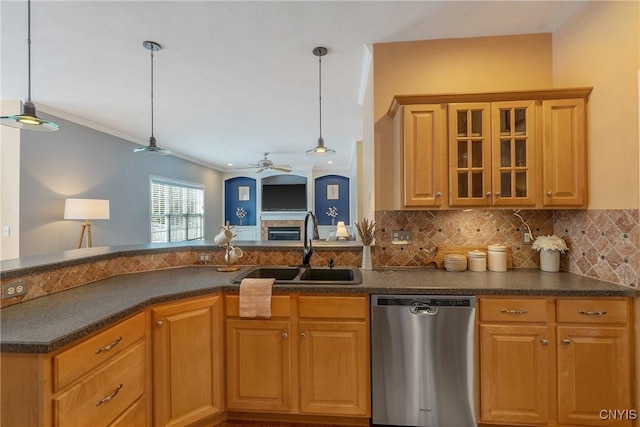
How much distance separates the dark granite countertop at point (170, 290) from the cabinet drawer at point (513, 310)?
2.0 inches

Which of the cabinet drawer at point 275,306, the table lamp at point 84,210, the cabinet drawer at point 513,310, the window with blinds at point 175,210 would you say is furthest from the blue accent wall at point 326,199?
the cabinet drawer at point 513,310

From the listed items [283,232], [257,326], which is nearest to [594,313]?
[257,326]

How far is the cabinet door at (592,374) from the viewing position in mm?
1714

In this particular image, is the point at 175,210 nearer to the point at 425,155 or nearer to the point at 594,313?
the point at 425,155

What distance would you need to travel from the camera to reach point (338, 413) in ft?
6.17

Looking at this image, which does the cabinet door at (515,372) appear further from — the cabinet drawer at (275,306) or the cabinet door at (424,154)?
the cabinet drawer at (275,306)

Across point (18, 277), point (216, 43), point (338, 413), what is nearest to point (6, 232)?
point (18, 277)

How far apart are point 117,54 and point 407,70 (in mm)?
2491

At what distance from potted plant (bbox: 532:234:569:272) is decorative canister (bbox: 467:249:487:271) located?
39cm

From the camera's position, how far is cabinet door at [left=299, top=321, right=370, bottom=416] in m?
1.86

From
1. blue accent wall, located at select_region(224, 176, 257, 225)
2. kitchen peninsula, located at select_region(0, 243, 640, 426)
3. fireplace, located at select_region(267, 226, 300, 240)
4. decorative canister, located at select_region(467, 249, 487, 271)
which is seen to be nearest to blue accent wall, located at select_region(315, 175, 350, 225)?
fireplace, located at select_region(267, 226, 300, 240)

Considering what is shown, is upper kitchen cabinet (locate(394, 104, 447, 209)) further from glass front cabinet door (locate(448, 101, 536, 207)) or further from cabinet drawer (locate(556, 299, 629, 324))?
cabinet drawer (locate(556, 299, 629, 324))

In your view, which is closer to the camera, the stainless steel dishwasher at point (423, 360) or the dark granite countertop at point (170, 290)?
the dark granite countertop at point (170, 290)

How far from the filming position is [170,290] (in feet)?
5.94
